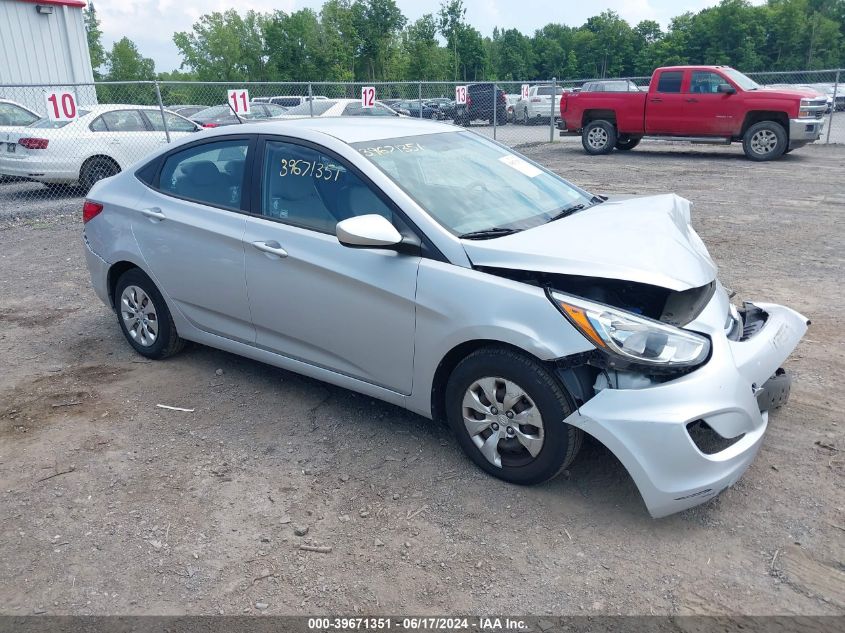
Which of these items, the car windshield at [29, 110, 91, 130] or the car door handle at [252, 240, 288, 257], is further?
the car windshield at [29, 110, 91, 130]

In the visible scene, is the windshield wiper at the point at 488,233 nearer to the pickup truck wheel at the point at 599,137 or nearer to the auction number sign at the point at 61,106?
the auction number sign at the point at 61,106

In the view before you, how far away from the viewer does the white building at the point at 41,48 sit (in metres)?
18.8

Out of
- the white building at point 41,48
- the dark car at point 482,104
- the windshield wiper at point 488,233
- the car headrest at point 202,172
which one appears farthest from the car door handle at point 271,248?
the dark car at point 482,104

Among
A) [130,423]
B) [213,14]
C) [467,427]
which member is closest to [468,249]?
[467,427]

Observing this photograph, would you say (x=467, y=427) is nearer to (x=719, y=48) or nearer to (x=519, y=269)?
(x=519, y=269)

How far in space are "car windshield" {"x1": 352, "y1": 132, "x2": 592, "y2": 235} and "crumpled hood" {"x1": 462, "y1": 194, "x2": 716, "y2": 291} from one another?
0.22 metres

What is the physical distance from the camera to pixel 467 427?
344 cm

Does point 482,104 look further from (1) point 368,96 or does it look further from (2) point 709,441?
(2) point 709,441

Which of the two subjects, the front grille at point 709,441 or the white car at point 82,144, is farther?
the white car at point 82,144

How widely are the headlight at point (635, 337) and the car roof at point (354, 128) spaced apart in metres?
1.72

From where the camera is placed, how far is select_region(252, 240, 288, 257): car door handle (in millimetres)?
3951

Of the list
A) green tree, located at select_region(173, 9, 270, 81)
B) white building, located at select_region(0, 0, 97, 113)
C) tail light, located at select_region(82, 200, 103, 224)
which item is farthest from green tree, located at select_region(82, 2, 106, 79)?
tail light, located at select_region(82, 200, 103, 224)

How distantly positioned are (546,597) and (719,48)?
7999 cm

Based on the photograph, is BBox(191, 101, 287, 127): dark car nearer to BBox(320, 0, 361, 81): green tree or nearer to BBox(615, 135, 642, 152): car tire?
BBox(615, 135, 642, 152): car tire
